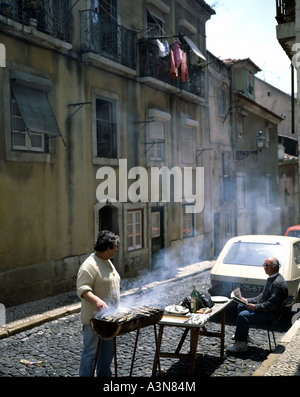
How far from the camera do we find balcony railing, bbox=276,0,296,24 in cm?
812

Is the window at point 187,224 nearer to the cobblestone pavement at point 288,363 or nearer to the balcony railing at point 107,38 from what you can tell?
the balcony railing at point 107,38

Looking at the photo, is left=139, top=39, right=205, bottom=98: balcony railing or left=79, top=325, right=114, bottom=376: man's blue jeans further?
left=139, top=39, right=205, bottom=98: balcony railing

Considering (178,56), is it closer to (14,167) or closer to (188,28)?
(188,28)

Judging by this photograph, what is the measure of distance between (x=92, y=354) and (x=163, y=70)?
13005 millimetres

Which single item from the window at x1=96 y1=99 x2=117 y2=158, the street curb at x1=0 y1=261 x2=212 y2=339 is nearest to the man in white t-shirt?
the street curb at x1=0 y1=261 x2=212 y2=339

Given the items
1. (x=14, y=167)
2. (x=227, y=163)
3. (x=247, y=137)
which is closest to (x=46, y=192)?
(x=14, y=167)

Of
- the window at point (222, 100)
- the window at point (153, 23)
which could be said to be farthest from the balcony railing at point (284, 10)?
the window at point (222, 100)

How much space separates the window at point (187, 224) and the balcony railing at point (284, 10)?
10.5 meters

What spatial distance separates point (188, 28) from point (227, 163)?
7204 mm

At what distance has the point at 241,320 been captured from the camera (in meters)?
6.68

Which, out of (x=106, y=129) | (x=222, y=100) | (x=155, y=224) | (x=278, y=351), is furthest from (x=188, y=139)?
(x=278, y=351)

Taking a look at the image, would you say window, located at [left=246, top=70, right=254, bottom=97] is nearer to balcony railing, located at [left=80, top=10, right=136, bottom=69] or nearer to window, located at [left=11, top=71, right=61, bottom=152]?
balcony railing, located at [left=80, top=10, right=136, bottom=69]

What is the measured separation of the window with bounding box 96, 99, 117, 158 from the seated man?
24.9 feet

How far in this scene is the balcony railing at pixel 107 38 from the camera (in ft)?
39.8
